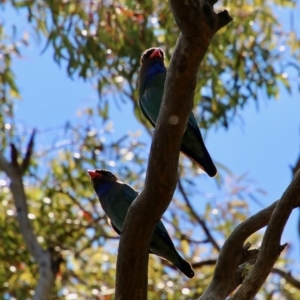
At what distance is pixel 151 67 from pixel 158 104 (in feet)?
1.02

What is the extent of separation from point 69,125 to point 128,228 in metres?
4.15

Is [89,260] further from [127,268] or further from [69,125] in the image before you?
[127,268]

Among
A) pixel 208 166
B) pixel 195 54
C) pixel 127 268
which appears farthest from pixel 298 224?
pixel 195 54

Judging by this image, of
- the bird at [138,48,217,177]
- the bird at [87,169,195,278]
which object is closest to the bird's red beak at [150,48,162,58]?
the bird at [138,48,217,177]

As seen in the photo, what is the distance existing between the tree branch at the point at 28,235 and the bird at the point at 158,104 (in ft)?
6.95

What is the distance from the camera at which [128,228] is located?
9.50 feet

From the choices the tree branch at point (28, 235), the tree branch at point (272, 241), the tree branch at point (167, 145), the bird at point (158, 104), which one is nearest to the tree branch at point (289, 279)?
Answer: the tree branch at point (28, 235)

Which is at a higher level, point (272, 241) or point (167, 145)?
Answer: point (167, 145)

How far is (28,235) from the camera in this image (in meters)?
5.87

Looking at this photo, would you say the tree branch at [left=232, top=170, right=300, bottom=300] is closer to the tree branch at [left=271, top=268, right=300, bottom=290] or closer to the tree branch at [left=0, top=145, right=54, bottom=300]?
the tree branch at [left=271, top=268, right=300, bottom=290]

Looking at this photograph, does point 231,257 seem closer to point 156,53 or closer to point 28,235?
point 156,53

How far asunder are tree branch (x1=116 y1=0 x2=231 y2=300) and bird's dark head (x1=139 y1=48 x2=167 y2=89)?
1241 millimetres

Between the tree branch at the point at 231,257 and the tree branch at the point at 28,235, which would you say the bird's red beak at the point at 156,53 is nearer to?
the tree branch at the point at 231,257

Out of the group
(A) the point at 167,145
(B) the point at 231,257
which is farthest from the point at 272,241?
(A) the point at 167,145
